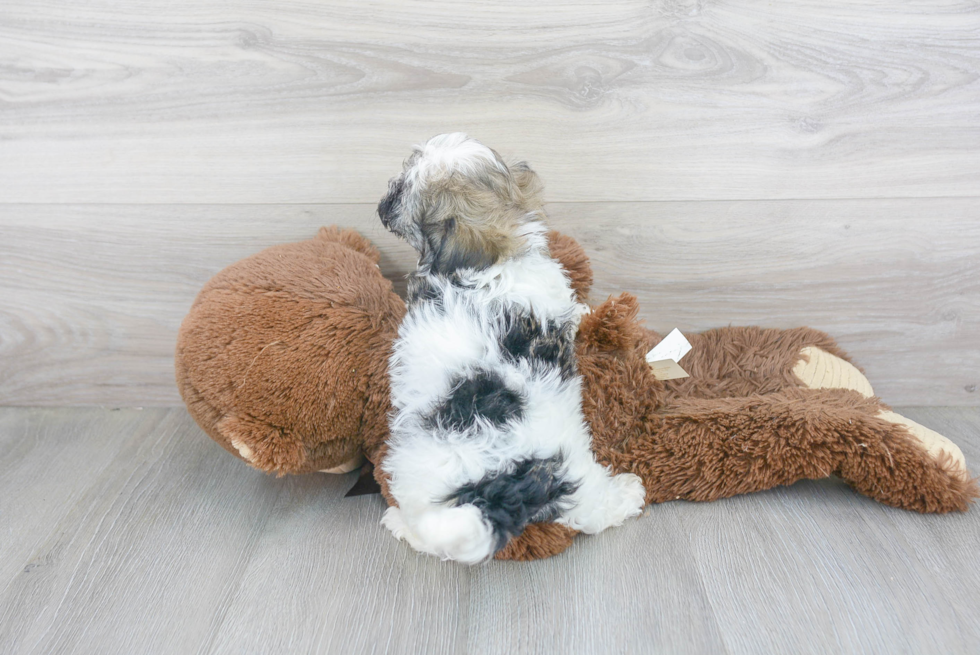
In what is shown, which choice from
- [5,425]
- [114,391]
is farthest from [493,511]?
[5,425]

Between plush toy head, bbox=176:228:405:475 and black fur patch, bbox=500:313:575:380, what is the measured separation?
169 mm

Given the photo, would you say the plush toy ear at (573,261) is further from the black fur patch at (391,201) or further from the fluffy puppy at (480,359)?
the black fur patch at (391,201)

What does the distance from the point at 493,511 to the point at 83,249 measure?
850 mm

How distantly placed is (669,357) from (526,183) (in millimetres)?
331

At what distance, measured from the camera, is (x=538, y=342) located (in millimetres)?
721

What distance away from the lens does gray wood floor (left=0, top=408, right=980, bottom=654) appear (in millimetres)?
651

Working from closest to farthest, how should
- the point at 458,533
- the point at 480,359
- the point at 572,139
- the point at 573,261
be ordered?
the point at 458,533 → the point at 480,359 → the point at 573,261 → the point at 572,139

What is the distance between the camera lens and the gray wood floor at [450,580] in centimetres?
65

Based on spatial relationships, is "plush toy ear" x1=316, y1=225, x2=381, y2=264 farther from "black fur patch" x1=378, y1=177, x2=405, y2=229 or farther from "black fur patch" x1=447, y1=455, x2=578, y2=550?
"black fur patch" x1=447, y1=455, x2=578, y2=550

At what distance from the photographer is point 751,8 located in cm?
87

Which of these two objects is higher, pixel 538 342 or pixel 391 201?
pixel 391 201

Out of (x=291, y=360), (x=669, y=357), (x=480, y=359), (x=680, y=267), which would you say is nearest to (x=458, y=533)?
(x=480, y=359)

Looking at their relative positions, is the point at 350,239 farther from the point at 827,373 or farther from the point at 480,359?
the point at 827,373

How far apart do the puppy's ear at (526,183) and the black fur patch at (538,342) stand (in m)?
0.15
